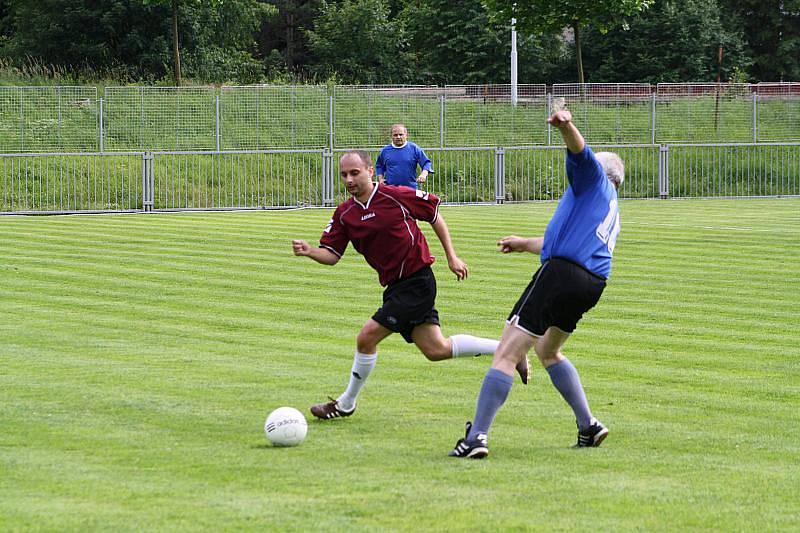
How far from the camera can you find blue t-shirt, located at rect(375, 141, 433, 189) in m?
21.7

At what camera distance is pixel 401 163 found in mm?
21672

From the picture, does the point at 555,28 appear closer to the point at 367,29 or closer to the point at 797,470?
the point at 367,29

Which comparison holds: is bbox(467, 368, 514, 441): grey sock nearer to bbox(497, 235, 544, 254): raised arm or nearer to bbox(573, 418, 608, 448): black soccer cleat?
bbox(573, 418, 608, 448): black soccer cleat

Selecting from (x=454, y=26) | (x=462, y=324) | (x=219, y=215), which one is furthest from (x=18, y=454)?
(x=454, y=26)

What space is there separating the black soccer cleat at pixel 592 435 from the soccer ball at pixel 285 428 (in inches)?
63.1

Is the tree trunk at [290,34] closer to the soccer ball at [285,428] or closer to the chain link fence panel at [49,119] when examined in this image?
the chain link fence panel at [49,119]

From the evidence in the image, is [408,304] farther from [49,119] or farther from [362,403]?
[49,119]

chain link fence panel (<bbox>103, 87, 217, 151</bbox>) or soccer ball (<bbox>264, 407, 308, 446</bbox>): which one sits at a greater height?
chain link fence panel (<bbox>103, 87, 217, 151</bbox>)

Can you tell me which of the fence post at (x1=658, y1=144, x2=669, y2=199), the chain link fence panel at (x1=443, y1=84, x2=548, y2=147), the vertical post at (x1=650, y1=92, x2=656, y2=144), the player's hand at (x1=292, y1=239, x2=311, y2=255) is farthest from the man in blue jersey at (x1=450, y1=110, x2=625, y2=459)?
the vertical post at (x1=650, y1=92, x2=656, y2=144)

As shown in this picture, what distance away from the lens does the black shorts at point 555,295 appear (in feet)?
25.1

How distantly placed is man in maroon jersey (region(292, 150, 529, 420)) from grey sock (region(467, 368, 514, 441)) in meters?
1.05

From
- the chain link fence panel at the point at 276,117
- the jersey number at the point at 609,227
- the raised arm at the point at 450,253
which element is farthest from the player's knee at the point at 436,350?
the chain link fence panel at the point at 276,117

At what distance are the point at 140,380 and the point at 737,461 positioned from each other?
14.9ft

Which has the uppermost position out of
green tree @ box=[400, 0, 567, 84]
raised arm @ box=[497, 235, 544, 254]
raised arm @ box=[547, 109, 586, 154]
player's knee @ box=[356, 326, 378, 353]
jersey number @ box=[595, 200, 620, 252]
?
green tree @ box=[400, 0, 567, 84]
